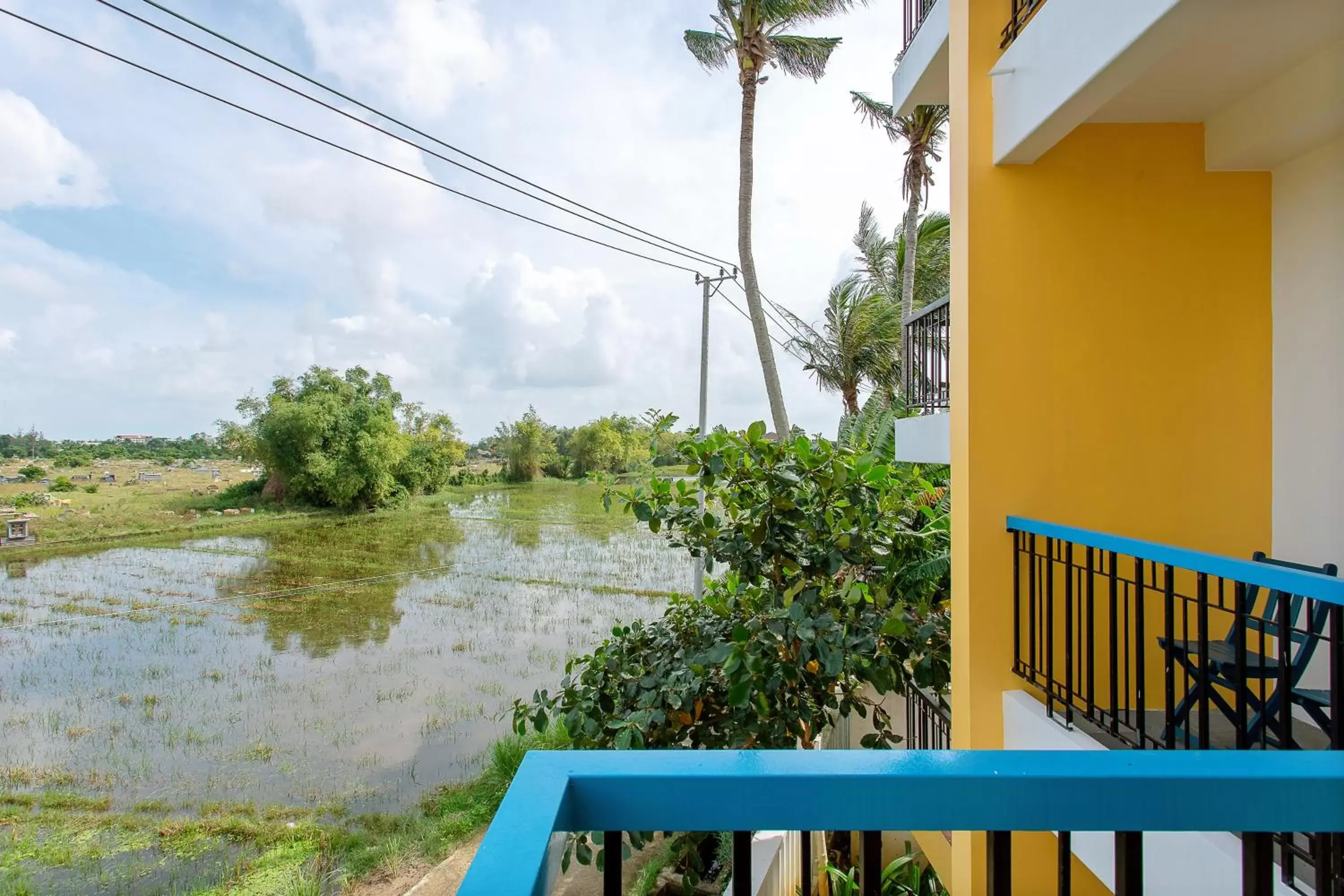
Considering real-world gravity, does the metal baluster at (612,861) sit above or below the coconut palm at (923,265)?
below

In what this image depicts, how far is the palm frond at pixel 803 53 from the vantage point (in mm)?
9367

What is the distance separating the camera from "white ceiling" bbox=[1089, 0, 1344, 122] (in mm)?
1885

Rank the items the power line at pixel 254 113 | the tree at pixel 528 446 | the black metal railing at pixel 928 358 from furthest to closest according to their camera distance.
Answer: the tree at pixel 528 446
the power line at pixel 254 113
the black metal railing at pixel 928 358

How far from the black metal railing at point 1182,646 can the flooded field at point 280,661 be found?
7.76m

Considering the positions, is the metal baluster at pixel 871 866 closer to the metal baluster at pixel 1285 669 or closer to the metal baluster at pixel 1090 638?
the metal baluster at pixel 1285 669

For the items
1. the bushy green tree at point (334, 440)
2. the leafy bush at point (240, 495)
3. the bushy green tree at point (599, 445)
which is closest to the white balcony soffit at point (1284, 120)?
the bushy green tree at point (599, 445)

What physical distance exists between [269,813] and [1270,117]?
10317 mm

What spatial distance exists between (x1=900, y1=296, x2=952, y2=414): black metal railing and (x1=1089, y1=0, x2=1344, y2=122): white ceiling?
112 cm

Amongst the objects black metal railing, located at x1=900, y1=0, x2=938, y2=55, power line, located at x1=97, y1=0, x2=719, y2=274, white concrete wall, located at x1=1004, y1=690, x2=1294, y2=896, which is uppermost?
power line, located at x1=97, y1=0, x2=719, y2=274

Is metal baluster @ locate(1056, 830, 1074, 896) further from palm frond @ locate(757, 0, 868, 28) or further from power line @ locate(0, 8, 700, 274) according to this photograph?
palm frond @ locate(757, 0, 868, 28)

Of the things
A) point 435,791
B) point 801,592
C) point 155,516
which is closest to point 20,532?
point 155,516

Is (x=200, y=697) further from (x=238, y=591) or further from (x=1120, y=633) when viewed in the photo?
(x=1120, y=633)

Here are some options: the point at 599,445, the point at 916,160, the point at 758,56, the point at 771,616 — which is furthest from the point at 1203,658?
the point at 599,445

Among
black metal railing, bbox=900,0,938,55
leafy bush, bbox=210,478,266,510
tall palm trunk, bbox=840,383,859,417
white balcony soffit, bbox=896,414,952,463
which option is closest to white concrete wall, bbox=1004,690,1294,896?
white balcony soffit, bbox=896,414,952,463
